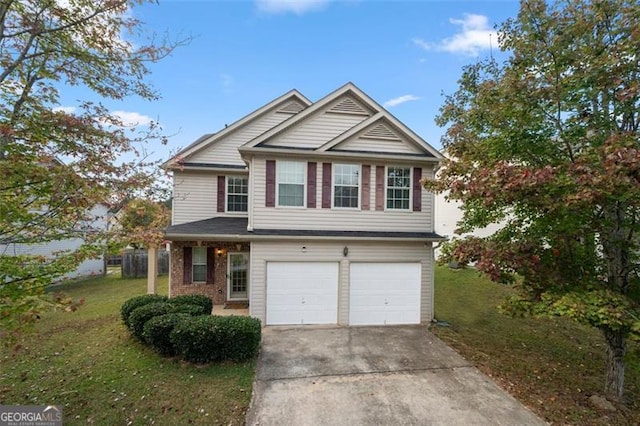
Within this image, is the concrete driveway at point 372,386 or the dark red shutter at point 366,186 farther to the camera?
the dark red shutter at point 366,186

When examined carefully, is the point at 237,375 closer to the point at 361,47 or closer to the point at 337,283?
the point at 337,283

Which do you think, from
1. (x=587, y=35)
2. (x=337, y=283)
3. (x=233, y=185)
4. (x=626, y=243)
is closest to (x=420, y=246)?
(x=337, y=283)

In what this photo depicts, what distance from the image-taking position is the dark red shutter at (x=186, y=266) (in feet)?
38.8

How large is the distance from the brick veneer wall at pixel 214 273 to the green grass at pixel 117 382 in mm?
3168

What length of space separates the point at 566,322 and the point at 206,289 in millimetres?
13685

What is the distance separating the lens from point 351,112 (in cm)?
1074

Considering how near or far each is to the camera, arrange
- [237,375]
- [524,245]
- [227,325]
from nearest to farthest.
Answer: [524,245] < [237,375] < [227,325]

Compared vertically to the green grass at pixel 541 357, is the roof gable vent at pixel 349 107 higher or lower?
higher

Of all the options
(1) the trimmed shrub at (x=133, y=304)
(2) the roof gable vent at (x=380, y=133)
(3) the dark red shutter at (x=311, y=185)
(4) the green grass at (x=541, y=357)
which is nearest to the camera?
(4) the green grass at (x=541, y=357)

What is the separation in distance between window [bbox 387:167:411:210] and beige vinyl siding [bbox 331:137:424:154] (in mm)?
691

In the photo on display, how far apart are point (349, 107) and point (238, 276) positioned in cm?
821

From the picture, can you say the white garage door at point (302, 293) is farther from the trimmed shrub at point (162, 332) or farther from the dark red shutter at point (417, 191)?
the dark red shutter at point (417, 191)

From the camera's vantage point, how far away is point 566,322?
10.5 m

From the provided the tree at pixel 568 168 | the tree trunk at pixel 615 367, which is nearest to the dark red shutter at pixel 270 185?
the tree at pixel 568 168
